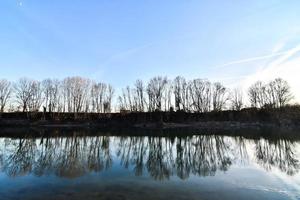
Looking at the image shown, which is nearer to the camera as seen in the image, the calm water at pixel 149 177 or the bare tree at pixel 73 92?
the calm water at pixel 149 177

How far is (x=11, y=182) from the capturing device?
28.5ft

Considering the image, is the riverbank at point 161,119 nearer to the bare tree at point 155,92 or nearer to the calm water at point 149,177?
the bare tree at point 155,92

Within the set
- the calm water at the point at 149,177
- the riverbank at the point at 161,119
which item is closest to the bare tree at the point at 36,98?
the riverbank at the point at 161,119

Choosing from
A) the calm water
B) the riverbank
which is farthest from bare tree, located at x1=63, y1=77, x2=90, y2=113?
the calm water

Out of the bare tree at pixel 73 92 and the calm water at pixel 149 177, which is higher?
the bare tree at pixel 73 92

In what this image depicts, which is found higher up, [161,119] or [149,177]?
[161,119]

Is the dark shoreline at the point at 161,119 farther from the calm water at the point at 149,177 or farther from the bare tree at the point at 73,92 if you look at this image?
the calm water at the point at 149,177

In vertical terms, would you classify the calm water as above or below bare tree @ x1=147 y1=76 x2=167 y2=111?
below

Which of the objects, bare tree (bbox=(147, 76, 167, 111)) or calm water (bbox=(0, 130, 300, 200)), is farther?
bare tree (bbox=(147, 76, 167, 111))

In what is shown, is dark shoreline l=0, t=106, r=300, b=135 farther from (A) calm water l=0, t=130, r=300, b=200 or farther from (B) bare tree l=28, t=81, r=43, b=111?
(A) calm water l=0, t=130, r=300, b=200

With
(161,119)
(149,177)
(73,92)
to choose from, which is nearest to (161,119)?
(161,119)

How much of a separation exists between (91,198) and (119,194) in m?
0.87

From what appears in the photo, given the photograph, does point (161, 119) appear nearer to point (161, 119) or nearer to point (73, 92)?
point (161, 119)

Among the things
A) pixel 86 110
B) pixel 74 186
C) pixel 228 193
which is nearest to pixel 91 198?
pixel 74 186
